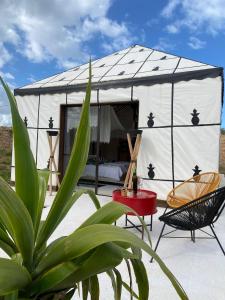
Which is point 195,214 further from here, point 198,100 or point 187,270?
point 198,100

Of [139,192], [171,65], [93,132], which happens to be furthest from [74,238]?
[93,132]

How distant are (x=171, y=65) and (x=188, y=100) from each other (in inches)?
40.8

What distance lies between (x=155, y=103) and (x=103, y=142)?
2.43m

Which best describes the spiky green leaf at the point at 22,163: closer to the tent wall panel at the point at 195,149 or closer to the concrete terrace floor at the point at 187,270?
the concrete terrace floor at the point at 187,270

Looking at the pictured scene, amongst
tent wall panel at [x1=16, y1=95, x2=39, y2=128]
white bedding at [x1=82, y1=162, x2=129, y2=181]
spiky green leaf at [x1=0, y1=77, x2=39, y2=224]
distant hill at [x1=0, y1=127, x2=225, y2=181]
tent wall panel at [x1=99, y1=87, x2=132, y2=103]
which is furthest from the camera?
distant hill at [x1=0, y1=127, x2=225, y2=181]

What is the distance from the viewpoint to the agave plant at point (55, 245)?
0.70m

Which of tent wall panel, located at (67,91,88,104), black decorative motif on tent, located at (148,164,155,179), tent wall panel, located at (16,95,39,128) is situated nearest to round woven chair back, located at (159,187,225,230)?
black decorative motif on tent, located at (148,164,155,179)

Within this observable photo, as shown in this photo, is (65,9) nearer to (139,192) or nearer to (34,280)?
(139,192)

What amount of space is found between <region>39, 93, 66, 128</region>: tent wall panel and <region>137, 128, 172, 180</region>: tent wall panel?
7.28 feet

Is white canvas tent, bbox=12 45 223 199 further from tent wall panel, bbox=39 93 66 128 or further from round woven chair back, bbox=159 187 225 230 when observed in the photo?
round woven chair back, bbox=159 187 225 230

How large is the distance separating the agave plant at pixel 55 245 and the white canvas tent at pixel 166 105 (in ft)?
14.6

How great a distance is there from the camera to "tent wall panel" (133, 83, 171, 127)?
5461 millimetres

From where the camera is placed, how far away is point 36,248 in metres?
0.86

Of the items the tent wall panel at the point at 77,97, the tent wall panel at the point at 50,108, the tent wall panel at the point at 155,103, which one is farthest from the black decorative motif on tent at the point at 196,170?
the tent wall panel at the point at 50,108
